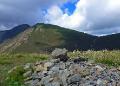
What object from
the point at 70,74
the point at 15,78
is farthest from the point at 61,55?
the point at 15,78

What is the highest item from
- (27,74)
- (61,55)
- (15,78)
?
(61,55)

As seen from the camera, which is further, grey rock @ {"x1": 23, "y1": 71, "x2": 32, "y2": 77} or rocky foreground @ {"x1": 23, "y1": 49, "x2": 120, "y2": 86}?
grey rock @ {"x1": 23, "y1": 71, "x2": 32, "y2": 77}

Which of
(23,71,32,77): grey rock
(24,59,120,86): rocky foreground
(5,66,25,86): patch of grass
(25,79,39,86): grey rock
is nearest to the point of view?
(24,59,120,86): rocky foreground

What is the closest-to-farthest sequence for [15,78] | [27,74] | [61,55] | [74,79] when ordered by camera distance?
[74,79], [15,78], [27,74], [61,55]

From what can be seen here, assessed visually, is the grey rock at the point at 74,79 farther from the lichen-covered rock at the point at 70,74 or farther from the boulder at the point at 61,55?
the boulder at the point at 61,55

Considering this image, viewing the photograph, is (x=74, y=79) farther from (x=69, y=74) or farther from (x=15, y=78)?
(x=15, y=78)

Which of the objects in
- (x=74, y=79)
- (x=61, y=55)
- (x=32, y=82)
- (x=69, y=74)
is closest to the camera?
(x=74, y=79)

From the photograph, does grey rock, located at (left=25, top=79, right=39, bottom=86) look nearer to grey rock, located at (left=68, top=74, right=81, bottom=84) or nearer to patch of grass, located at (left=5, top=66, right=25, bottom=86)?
patch of grass, located at (left=5, top=66, right=25, bottom=86)

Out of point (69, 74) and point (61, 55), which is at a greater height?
point (61, 55)

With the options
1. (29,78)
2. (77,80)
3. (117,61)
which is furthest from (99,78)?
(117,61)

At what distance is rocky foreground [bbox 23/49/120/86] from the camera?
23.2 metres

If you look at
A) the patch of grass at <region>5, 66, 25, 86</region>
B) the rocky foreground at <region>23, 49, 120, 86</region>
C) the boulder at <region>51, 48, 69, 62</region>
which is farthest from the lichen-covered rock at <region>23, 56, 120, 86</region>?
the boulder at <region>51, 48, 69, 62</region>

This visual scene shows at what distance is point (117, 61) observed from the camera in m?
33.3

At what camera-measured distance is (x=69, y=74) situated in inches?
942
